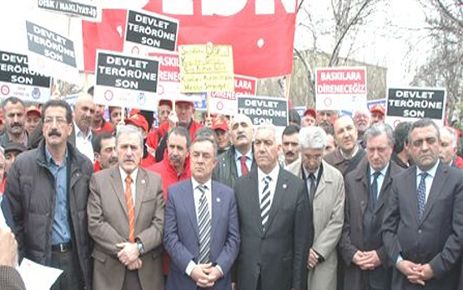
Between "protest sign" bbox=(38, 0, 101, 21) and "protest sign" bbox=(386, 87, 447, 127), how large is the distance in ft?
16.4

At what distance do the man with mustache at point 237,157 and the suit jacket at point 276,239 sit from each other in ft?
2.94

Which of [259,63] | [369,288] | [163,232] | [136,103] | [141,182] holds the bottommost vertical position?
[369,288]

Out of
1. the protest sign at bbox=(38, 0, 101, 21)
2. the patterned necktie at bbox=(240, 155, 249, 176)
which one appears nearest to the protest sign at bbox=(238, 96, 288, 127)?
the patterned necktie at bbox=(240, 155, 249, 176)

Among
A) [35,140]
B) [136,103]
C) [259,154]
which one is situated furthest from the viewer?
[136,103]

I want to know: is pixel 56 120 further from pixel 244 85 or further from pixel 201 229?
pixel 244 85

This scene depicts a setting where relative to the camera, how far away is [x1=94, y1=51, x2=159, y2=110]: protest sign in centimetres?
816

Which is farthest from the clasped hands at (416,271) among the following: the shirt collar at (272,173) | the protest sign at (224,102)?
the protest sign at (224,102)

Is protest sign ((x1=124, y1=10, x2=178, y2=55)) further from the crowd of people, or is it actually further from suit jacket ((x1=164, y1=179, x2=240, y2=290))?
suit jacket ((x1=164, y1=179, x2=240, y2=290))

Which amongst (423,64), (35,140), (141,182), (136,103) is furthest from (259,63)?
(423,64)

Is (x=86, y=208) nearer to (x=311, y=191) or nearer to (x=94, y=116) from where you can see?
(x=311, y=191)

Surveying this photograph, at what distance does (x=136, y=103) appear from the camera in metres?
8.23

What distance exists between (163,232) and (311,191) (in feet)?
5.06

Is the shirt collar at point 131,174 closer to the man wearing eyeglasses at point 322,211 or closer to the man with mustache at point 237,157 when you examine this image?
the man with mustache at point 237,157

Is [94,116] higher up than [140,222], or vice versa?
[94,116]
